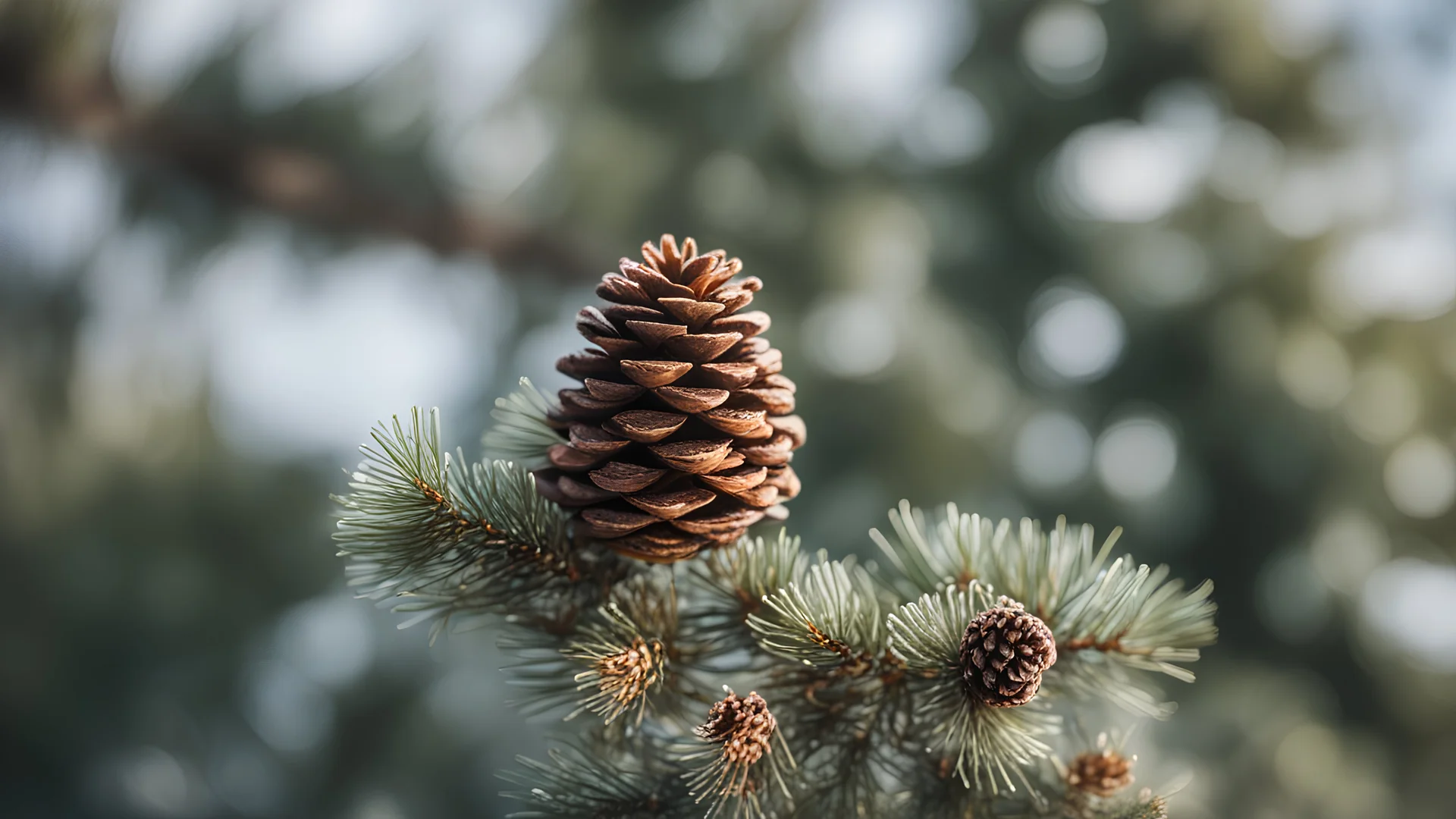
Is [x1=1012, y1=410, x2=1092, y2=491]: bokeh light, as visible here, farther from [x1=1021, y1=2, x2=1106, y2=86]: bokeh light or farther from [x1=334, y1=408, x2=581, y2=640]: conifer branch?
[x1=334, y1=408, x2=581, y2=640]: conifer branch

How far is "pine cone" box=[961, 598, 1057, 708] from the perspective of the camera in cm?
21

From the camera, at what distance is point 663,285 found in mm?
257

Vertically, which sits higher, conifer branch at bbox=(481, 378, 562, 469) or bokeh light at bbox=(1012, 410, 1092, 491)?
bokeh light at bbox=(1012, 410, 1092, 491)

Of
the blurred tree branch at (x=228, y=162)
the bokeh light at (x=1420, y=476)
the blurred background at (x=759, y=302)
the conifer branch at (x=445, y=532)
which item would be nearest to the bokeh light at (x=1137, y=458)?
the blurred background at (x=759, y=302)

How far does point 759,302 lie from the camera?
781mm

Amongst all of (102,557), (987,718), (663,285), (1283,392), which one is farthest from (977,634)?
(102,557)

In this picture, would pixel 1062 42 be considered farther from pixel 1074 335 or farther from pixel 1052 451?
pixel 1052 451

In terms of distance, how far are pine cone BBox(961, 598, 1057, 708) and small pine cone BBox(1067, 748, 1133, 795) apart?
0.07 m

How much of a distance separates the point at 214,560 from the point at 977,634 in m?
0.87

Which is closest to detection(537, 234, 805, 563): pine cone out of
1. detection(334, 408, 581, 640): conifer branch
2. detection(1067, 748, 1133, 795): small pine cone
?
detection(334, 408, 581, 640): conifer branch

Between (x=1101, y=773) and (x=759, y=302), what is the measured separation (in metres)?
0.57

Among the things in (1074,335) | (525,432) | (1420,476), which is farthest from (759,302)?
(1420,476)

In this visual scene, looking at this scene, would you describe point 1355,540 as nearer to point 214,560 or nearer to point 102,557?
point 214,560

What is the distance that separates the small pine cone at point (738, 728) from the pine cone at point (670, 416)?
54 millimetres
